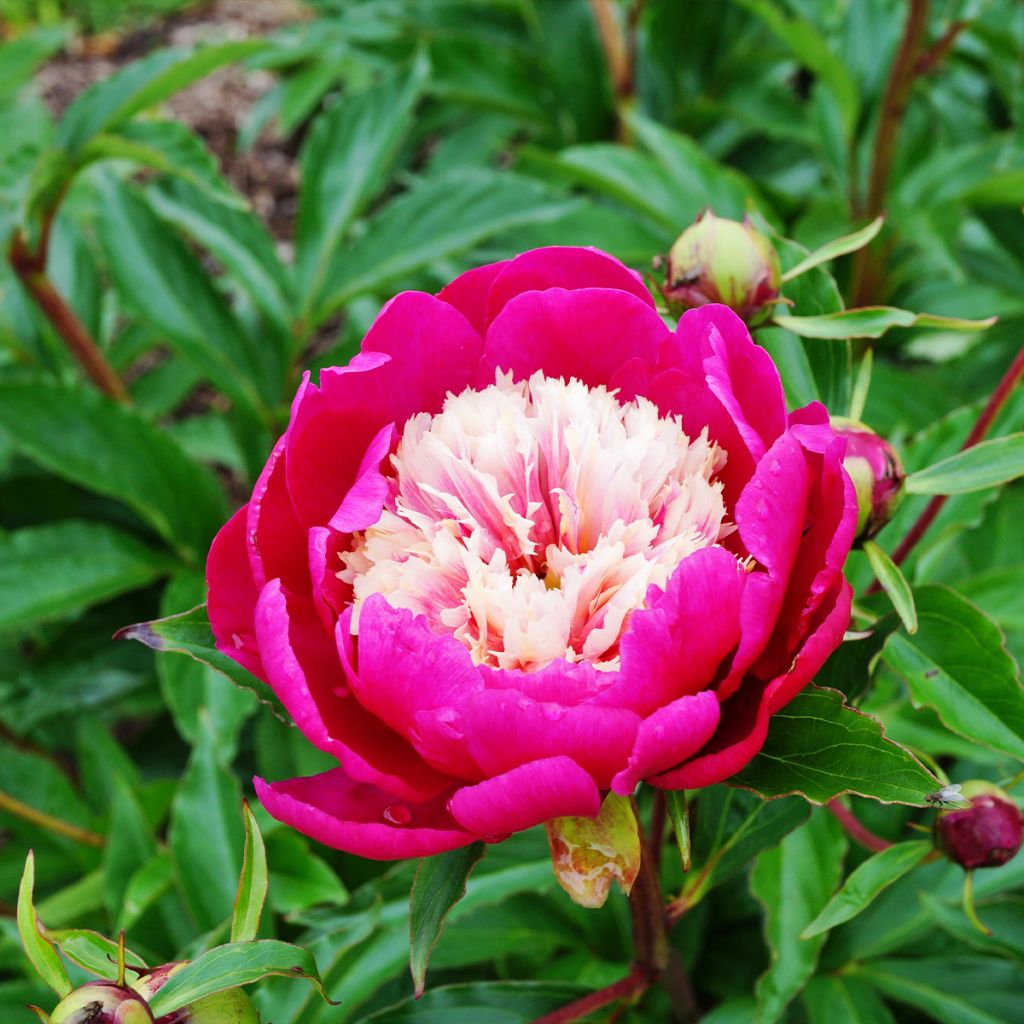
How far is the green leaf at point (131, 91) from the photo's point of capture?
1.29 m

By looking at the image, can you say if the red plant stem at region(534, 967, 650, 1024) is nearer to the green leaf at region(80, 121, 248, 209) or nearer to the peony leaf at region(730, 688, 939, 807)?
the peony leaf at region(730, 688, 939, 807)

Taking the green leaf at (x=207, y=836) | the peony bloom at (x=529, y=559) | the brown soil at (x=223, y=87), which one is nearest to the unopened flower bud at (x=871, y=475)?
the peony bloom at (x=529, y=559)

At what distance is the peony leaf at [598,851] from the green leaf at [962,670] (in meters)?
0.33

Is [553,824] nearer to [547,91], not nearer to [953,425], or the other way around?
[953,425]

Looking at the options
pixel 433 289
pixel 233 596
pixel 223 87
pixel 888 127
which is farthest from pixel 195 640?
pixel 223 87

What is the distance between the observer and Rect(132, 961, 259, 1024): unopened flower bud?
0.60 meters

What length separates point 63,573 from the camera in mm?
1390

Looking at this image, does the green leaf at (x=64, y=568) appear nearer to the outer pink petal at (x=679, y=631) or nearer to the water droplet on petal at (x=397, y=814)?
the water droplet on petal at (x=397, y=814)

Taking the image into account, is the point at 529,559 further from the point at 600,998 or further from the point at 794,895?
the point at 794,895

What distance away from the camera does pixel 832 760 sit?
578 millimetres

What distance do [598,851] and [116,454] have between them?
1.02 m

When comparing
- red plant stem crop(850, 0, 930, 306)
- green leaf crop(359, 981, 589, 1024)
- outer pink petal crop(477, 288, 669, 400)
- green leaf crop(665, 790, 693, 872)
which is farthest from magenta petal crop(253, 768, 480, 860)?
red plant stem crop(850, 0, 930, 306)

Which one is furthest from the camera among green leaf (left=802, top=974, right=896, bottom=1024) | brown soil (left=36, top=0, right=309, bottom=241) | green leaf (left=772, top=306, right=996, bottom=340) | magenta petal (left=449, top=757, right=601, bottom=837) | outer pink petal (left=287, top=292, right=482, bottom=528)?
brown soil (left=36, top=0, right=309, bottom=241)

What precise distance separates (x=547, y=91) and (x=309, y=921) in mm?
1537
